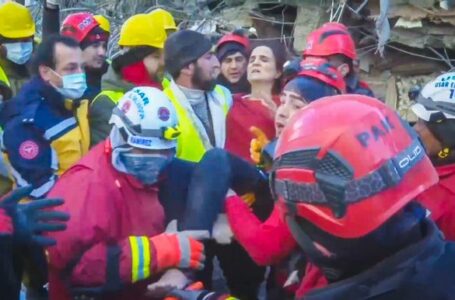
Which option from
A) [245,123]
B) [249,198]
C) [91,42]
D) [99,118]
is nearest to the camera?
[249,198]

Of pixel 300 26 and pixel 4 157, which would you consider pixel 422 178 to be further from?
pixel 300 26

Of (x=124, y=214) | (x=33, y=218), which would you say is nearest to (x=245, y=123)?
(x=124, y=214)

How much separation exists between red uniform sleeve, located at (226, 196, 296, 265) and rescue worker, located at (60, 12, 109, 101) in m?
2.63

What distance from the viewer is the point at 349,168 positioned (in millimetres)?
2023

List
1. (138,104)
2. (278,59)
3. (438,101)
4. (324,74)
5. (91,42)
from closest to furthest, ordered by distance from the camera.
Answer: (138,104) → (438,101) → (324,74) → (278,59) → (91,42)

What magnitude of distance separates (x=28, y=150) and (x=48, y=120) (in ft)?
0.74

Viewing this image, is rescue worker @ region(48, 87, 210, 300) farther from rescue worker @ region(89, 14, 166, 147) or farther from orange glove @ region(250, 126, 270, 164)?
rescue worker @ region(89, 14, 166, 147)

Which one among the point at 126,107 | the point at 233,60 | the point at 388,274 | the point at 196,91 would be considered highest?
the point at 388,274

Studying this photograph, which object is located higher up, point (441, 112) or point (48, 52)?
point (441, 112)

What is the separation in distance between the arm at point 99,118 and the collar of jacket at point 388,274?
309 centimetres

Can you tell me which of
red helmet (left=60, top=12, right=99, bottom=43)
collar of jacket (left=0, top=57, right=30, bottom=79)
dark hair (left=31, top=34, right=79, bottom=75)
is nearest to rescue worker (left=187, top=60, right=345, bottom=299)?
dark hair (left=31, top=34, right=79, bottom=75)

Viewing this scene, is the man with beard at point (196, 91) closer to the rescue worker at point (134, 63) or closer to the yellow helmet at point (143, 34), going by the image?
the rescue worker at point (134, 63)

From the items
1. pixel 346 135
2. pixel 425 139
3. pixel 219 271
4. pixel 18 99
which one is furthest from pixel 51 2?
pixel 346 135

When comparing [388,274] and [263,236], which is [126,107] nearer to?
[263,236]
